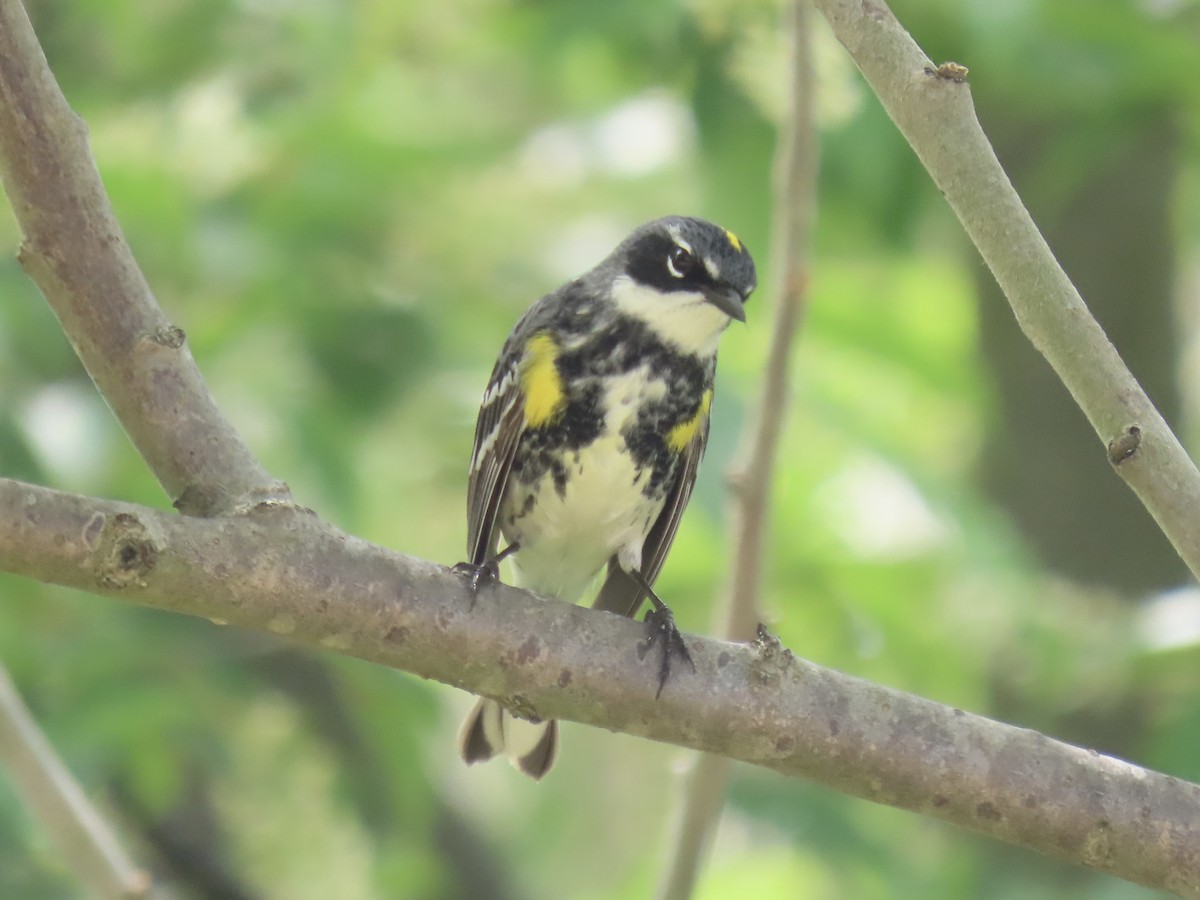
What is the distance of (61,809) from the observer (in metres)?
2.92

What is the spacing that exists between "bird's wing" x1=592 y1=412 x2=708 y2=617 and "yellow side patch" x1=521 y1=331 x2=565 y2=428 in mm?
372

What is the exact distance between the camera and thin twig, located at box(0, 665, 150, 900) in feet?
9.43

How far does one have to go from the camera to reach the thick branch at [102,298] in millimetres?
2234

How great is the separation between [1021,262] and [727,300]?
148 cm

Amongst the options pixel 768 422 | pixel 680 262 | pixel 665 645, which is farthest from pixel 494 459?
pixel 665 645

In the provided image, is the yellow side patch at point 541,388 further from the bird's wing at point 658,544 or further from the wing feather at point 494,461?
the bird's wing at point 658,544

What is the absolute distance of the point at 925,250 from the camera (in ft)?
18.4

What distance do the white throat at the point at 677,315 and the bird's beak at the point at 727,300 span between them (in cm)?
3

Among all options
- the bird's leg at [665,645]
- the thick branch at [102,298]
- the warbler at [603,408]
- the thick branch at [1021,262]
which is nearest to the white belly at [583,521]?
the warbler at [603,408]

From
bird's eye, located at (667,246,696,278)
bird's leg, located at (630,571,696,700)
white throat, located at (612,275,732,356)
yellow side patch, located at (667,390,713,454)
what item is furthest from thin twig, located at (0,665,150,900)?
bird's eye, located at (667,246,696,278)

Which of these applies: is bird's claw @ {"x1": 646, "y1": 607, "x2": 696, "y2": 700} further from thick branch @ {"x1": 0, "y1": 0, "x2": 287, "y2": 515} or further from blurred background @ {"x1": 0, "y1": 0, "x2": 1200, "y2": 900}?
blurred background @ {"x1": 0, "y1": 0, "x2": 1200, "y2": 900}

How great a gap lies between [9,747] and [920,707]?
1695 mm

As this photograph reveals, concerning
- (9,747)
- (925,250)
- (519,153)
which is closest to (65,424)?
(9,747)

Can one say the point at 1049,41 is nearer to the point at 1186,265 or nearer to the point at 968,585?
the point at 968,585
